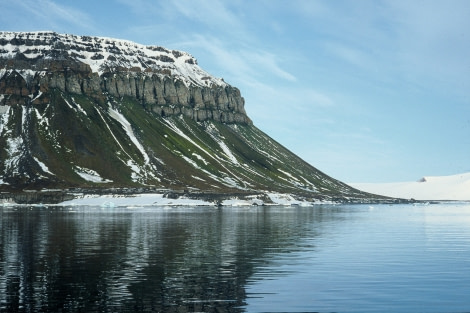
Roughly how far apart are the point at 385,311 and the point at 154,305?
12796 millimetres

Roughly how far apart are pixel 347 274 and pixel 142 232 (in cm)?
4879

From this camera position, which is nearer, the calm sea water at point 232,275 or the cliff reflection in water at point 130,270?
the calm sea water at point 232,275

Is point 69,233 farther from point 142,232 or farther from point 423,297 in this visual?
point 423,297

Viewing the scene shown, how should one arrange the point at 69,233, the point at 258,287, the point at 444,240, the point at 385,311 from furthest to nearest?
the point at 69,233 < the point at 444,240 < the point at 258,287 < the point at 385,311

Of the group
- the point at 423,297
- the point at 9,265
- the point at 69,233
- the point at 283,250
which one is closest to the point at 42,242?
the point at 69,233

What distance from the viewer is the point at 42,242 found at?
70938 mm

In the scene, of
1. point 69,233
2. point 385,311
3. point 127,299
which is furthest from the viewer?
point 69,233

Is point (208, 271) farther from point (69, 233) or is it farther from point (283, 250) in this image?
point (69, 233)

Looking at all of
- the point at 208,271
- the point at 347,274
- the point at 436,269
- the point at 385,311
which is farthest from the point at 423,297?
the point at 208,271

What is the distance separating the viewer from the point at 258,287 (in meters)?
39.7

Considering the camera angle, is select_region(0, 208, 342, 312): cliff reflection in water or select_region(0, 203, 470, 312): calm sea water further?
select_region(0, 208, 342, 312): cliff reflection in water

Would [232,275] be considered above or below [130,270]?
below

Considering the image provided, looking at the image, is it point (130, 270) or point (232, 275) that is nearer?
point (232, 275)

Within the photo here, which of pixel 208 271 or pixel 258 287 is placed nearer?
pixel 258 287
